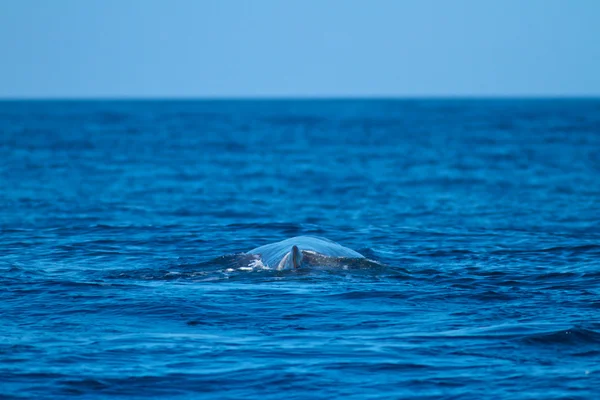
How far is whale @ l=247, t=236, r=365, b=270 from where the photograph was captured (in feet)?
47.2

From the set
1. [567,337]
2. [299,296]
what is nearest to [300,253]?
[299,296]

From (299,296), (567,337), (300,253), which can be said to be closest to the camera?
(567,337)

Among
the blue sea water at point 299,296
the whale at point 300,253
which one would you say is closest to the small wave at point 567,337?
the blue sea water at point 299,296

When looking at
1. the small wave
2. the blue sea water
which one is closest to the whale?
the blue sea water

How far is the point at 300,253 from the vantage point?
14.6m

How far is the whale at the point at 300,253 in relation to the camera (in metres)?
14.4

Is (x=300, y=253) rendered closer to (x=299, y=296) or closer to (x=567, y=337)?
(x=299, y=296)

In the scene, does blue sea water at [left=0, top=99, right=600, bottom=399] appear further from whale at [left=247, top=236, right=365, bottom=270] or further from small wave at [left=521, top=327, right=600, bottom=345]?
whale at [left=247, top=236, right=365, bottom=270]

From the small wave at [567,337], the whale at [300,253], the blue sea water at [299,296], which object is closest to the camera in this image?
the blue sea water at [299,296]

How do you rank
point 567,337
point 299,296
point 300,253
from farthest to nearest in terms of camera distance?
point 300,253 < point 299,296 < point 567,337

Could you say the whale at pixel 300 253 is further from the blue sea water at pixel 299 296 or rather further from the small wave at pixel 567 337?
the small wave at pixel 567 337

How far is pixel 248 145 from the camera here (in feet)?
195

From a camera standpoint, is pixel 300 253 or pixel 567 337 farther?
pixel 300 253

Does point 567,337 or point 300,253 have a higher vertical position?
point 300,253
